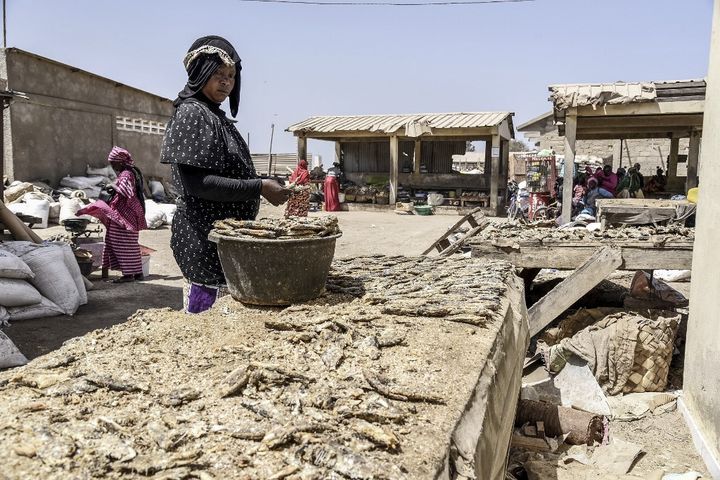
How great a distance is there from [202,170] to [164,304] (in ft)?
12.6

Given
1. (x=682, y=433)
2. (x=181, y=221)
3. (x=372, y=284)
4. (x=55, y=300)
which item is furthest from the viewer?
(x=55, y=300)

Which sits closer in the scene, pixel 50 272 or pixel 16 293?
pixel 16 293

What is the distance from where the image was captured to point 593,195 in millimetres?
10766

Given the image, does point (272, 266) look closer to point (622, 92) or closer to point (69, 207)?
point (622, 92)

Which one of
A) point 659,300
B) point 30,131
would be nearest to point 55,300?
point 659,300

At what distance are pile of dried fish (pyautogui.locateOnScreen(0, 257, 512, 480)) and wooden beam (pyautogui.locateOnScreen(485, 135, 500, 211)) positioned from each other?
1404 centimetres

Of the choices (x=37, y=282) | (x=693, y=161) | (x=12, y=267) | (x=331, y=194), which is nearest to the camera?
(x=12, y=267)

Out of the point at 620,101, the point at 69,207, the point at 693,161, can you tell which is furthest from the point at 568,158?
the point at 69,207

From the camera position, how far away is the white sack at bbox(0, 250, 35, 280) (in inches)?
174

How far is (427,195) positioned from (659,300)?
1269 cm

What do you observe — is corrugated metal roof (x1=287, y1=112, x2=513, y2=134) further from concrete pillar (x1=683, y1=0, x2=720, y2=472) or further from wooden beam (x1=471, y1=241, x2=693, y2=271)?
concrete pillar (x1=683, y1=0, x2=720, y2=472)

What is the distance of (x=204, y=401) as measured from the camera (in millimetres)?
1317

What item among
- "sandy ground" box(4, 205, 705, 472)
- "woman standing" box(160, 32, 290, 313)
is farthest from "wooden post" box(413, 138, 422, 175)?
"woman standing" box(160, 32, 290, 313)

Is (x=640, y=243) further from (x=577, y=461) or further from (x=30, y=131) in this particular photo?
(x=30, y=131)
